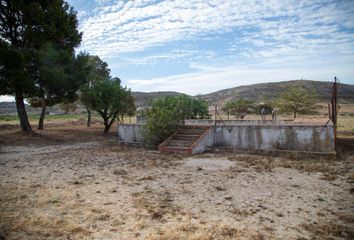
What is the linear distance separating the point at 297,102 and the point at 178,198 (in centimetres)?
2784

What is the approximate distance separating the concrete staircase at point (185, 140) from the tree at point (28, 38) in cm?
1014

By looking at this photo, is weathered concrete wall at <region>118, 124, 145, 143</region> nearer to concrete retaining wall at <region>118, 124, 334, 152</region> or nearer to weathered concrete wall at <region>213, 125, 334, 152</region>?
concrete retaining wall at <region>118, 124, 334, 152</region>

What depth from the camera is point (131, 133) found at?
54.8ft

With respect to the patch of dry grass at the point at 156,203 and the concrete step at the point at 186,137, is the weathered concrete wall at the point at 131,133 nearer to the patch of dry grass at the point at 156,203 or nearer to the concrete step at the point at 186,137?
the concrete step at the point at 186,137

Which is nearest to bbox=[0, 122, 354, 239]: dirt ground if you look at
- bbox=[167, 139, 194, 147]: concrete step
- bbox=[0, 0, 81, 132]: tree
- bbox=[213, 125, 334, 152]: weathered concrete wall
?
bbox=[213, 125, 334, 152]: weathered concrete wall

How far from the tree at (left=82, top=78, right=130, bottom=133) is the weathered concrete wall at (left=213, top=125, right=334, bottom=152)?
32.9ft

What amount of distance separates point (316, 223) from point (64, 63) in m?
19.1

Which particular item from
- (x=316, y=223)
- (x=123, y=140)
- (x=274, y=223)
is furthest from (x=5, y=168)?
(x=316, y=223)

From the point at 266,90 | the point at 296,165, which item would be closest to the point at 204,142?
the point at 296,165

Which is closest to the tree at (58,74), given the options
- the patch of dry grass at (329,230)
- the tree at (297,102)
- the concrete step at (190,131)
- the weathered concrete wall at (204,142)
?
the concrete step at (190,131)

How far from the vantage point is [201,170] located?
374 inches

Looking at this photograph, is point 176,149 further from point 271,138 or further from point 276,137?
point 276,137

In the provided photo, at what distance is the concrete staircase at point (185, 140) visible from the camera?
13.0 meters

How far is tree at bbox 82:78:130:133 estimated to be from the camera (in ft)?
70.2
